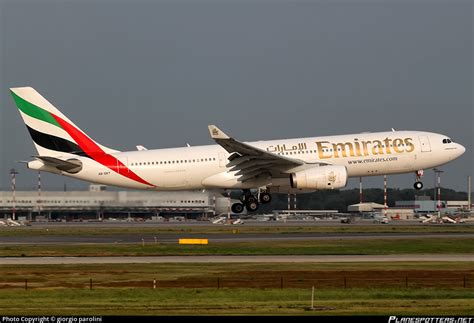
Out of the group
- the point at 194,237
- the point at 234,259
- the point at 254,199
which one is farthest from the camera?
the point at 254,199

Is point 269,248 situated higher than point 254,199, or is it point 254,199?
point 254,199

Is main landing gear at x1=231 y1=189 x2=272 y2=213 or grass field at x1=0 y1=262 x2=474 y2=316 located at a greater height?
main landing gear at x1=231 y1=189 x2=272 y2=213

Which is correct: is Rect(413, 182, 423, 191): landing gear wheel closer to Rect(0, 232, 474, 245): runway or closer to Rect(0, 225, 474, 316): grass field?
Rect(0, 232, 474, 245): runway

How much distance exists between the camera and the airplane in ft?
222

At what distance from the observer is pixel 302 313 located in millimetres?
30938

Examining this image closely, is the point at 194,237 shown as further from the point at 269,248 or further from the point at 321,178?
the point at 269,248

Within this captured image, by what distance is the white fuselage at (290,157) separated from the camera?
67.9 metres

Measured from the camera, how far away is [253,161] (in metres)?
67.9

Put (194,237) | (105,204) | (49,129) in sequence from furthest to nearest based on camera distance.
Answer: (105,204), (49,129), (194,237)

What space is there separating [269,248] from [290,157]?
13913mm

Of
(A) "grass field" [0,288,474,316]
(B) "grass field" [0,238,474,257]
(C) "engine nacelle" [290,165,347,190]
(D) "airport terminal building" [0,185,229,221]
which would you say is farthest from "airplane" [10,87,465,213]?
(D) "airport terminal building" [0,185,229,221]

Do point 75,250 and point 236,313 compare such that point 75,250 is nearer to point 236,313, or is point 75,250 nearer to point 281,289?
point 281,289

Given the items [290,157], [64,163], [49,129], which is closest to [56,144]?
[49,129]

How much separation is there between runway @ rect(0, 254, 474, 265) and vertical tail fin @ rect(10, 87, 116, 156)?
64.1 feet
